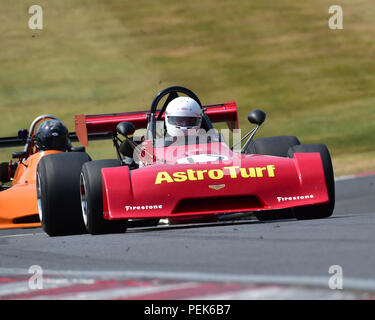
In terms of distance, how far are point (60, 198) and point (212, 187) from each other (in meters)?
1.54

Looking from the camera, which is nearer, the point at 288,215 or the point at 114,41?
the point at 288,215

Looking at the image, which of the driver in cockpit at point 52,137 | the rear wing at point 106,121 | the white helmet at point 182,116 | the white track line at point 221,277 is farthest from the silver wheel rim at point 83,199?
the driver in cockpit at point 52,137

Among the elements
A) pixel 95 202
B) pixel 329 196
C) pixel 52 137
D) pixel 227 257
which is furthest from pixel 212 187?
pixel 52 137

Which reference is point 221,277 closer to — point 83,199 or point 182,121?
point 83,199

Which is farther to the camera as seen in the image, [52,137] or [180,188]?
[52,137]

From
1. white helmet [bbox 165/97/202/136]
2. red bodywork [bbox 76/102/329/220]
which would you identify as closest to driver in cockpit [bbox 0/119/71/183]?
white helmet [bbox 165/97/202/136]

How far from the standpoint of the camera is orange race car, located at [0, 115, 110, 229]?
10.0m

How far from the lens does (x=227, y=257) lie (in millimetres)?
5301

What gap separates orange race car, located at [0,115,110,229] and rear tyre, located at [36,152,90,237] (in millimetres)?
1697

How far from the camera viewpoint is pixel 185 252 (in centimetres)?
569

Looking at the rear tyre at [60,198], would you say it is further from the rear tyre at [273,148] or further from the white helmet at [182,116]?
Result: the rear tyre at [273,148]

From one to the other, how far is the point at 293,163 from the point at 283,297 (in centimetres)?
425
